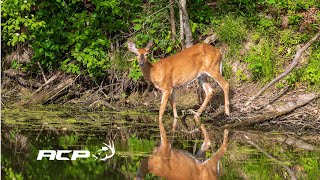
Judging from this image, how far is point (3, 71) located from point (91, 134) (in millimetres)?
4571

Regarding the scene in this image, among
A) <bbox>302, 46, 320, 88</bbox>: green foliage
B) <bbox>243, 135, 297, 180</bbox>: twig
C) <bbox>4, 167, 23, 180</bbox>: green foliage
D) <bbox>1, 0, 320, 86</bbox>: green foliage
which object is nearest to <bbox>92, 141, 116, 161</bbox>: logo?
<bbox>4, 167, 23, 180</bbox>: green foliage

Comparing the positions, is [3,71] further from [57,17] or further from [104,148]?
[104,148]

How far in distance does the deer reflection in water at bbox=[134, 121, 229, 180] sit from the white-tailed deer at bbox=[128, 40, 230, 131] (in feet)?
8.36

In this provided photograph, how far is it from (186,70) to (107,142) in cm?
274

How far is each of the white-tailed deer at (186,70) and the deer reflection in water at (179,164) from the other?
255 centimetres

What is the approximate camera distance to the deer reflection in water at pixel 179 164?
8.71 metres

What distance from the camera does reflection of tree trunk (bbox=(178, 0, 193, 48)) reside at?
44.5ft

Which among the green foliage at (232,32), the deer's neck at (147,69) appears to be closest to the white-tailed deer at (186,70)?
the deer's neck at (147,69)

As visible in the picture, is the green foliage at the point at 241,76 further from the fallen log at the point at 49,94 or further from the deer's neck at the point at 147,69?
the fallen log at the point at 49,94

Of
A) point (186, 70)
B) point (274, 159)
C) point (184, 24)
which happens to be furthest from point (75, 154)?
point (184, 24)

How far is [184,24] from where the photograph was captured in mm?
13750

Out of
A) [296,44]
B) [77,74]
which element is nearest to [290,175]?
[296,44]

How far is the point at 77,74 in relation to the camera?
590 inches

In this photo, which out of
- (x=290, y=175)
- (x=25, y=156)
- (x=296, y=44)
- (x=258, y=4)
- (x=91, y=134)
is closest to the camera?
(x=290, y=175)
